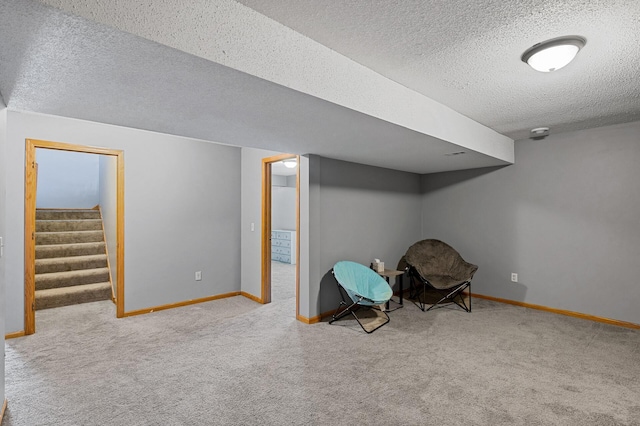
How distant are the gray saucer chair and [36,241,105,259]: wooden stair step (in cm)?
489

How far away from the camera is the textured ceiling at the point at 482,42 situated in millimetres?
1561

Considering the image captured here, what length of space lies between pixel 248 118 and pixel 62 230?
5000mm

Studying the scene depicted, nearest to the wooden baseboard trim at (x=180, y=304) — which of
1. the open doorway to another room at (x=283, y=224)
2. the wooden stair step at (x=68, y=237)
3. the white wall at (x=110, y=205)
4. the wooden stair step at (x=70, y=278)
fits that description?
the white wall at (x=110, y=205)

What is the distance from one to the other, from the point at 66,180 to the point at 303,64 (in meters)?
6.90

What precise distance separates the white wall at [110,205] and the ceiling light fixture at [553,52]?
4840mm

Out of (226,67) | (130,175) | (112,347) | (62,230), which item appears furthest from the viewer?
(62,230)

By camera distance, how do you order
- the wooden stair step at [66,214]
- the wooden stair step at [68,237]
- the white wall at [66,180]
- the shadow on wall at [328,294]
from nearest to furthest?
the shadow on wall at [328,294] < the wooden stair step at [68,237] < the wooden stair step at [66,214] < the white wall at [66,180]

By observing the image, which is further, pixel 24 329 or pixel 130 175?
pixel 130 175

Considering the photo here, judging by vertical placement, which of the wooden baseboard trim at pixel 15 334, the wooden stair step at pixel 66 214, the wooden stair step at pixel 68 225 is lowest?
the wooden baseboard trim at pixel 15 334

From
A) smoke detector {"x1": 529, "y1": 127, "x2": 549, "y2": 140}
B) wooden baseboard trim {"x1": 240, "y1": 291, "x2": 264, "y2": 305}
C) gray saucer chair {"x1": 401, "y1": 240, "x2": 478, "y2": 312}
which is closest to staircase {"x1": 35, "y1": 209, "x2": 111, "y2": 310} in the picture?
wooden baseboard trim {"x1": 240, "y1": 291, "x2": 264, "y2": 305}

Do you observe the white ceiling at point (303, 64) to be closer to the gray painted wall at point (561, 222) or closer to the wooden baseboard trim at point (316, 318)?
the gray painted wall at point (561, 222)

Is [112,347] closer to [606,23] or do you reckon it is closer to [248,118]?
[248,118]

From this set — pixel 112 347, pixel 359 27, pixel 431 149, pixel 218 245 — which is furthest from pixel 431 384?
pixel 218 245

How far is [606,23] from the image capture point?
1693mm
